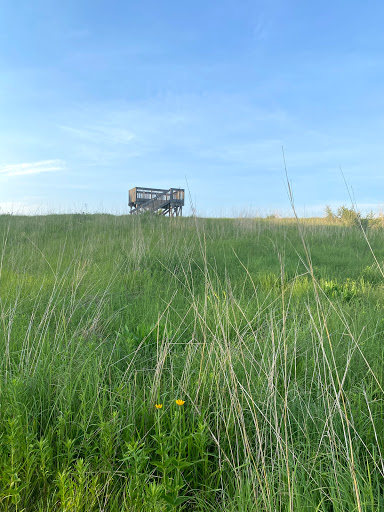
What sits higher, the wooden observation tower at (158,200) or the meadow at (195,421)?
the wooden observation tower at (158,200)

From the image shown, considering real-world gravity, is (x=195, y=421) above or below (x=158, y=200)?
→ below

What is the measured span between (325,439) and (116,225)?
10.2 meters

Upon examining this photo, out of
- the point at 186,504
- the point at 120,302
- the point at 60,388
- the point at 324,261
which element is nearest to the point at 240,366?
the point at 186,504

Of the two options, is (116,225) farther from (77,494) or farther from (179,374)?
(77,494)

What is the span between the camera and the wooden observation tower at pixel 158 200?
79.3 ft

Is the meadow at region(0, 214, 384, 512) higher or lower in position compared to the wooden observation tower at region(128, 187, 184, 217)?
lower

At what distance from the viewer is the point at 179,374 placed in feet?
7.02

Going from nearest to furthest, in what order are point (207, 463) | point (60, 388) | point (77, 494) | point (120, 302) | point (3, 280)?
point (77, 494)
point (207, 463)
point (60, 388)
point (120, 302)
point (3, 280)

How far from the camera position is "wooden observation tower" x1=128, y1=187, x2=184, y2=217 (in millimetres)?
24172

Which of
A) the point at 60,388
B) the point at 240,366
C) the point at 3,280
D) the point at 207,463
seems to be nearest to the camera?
the point at 207,463

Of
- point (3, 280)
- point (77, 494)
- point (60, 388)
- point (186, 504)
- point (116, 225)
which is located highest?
point (116, 225)

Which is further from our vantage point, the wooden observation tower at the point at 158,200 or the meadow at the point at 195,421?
the wooden observation tower at the point at 158,200

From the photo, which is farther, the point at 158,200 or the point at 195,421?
the point at 158,200

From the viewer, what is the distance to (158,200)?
24.9 meters
